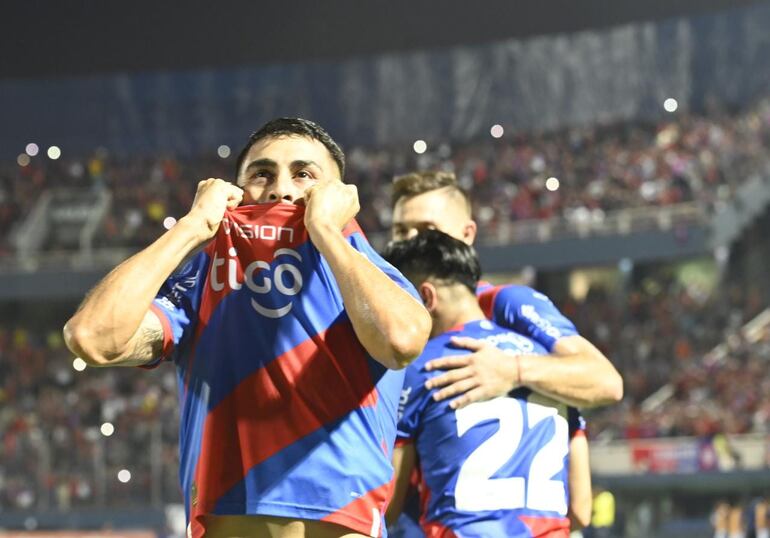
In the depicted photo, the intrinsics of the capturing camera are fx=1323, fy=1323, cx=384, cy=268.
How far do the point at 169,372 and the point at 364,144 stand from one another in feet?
35.9

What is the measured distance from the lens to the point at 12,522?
21.8 meters

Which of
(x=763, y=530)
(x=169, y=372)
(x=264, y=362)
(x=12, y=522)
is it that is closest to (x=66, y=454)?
(x=12, y=522)

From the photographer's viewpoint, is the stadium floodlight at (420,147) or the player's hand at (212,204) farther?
the stadium floodlight at (420,147)

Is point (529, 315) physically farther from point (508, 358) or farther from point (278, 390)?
point (278, 390)

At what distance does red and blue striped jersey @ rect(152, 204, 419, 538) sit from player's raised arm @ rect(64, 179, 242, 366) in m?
0.06

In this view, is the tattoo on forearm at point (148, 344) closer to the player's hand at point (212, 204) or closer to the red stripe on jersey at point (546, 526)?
the player's hand at point (212, 204)

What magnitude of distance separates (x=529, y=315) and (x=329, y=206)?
182cm

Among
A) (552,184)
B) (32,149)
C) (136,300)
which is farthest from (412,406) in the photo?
(32,149)

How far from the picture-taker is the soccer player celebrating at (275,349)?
3.02m

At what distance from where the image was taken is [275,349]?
313 cm

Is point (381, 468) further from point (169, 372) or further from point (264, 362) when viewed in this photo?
point (169, 372)

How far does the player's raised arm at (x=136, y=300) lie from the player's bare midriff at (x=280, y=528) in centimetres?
45

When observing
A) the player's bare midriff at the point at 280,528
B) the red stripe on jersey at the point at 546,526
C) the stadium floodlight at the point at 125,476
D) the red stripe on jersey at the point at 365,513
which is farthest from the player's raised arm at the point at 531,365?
the stadium floodlight at the point at 125,476

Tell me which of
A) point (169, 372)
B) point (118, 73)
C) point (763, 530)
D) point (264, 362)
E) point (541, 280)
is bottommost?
point (763, 530)
